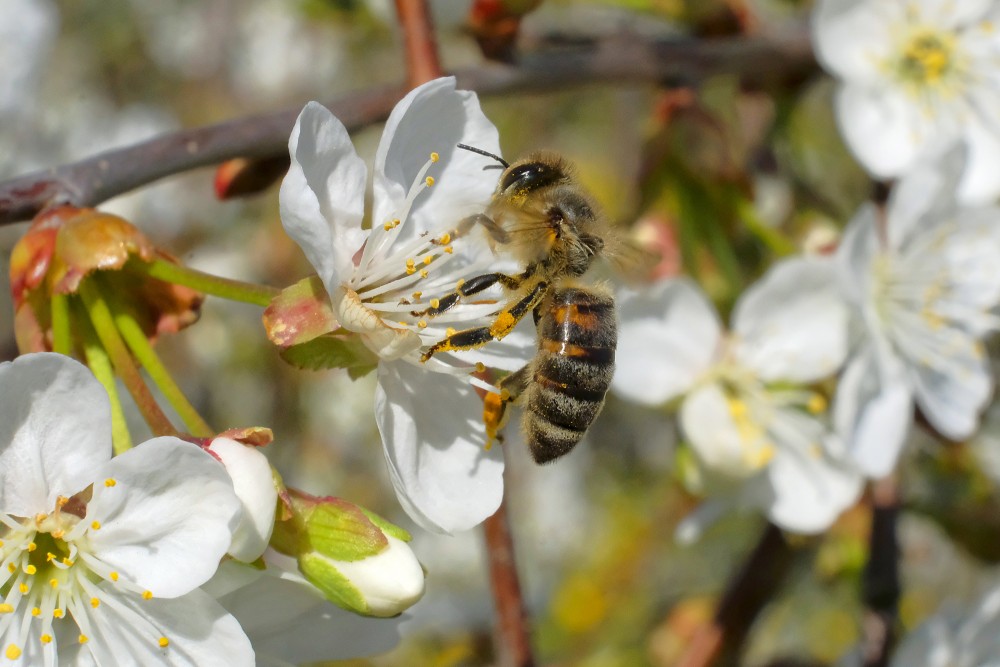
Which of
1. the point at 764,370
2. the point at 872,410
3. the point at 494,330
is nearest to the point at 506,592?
the point at 494,330

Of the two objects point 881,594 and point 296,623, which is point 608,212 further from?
point 296,623

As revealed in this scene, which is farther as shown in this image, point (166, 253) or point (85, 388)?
point (166, 253)

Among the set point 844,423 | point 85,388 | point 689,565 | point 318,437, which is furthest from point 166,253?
point 689,565

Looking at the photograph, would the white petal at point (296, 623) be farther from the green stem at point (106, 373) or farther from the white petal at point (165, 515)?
the green stem at point (106, 373)

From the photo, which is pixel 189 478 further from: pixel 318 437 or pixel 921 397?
pixel 318 437

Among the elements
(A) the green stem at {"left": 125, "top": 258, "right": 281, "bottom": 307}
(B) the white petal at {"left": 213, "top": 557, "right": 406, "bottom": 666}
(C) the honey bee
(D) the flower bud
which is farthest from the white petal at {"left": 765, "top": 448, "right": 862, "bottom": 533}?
(A) the green stem at {"left": 125, "top": 258, "right": 281, "bottom": 307}
